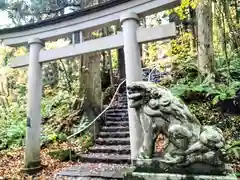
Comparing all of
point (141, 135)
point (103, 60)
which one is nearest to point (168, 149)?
point (141, 135)

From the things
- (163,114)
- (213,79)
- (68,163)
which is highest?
(213,79)

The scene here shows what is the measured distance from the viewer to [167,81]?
25.0 ft

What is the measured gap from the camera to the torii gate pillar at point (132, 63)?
11.8 ft

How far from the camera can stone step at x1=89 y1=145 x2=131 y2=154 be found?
520 cm

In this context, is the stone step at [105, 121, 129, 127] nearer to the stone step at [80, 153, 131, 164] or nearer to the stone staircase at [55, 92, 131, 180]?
the stone staircase at [55, 92, 131, 180]

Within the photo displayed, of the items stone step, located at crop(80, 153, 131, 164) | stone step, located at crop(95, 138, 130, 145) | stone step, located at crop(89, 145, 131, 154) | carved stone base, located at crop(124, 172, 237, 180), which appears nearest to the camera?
carved stone base, located at crop(124, 172, 237, 180)

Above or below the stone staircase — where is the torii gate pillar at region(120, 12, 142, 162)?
above

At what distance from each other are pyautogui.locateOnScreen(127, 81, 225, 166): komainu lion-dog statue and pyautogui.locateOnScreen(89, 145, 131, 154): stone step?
2550mm

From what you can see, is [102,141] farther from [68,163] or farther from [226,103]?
[226,103]

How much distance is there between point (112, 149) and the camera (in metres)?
5.38

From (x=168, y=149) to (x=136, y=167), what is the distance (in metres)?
0.43

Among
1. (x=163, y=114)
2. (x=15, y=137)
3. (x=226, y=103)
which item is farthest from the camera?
(x=15, y=137)

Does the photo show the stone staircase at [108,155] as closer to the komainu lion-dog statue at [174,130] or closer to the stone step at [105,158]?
the stone step at [105,158]

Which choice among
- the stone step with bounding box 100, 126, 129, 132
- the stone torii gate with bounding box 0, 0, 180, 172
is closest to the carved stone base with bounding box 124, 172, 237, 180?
the stone torii gate with bounding box 0, 0, 180, 172
